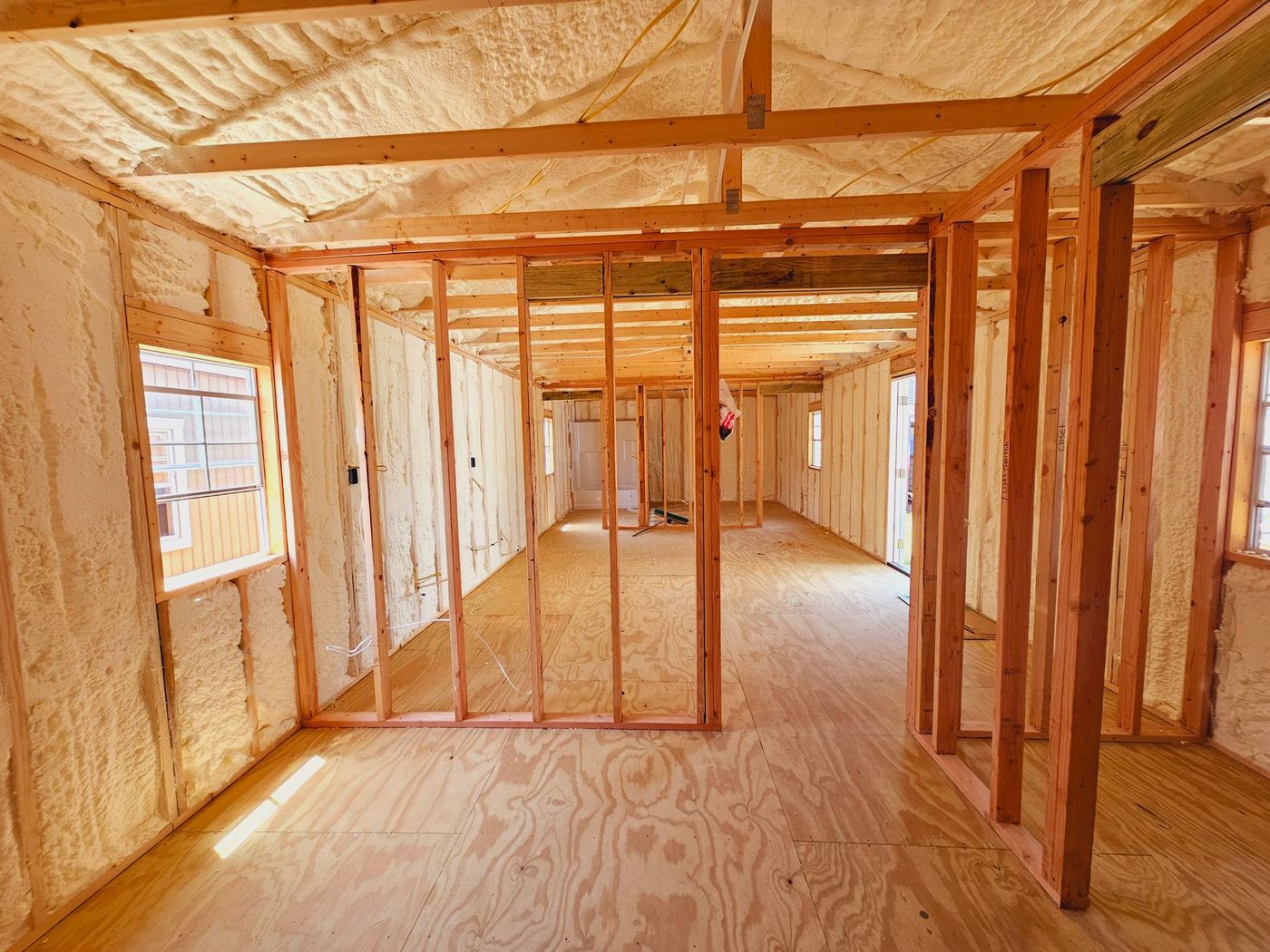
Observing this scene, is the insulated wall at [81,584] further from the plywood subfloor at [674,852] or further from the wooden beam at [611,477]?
the wooden beam at [611,477]

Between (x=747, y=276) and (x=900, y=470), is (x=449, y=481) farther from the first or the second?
(x=900, y=470)

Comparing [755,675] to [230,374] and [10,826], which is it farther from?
[230,374]

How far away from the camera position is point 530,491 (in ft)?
8.00

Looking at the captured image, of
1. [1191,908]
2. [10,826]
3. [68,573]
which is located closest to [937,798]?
[1191,908]

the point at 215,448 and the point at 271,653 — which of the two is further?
the point at 215,448

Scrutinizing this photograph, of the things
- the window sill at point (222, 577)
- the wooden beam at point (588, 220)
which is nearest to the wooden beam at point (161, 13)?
the wooden beam at point (588, 220)

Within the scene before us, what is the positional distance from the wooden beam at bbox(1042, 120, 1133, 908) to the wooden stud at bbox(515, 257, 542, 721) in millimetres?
2063

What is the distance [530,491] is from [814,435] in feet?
23.5

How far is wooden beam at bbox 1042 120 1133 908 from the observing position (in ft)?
4.54

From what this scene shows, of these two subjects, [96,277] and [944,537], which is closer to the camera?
[96,277]

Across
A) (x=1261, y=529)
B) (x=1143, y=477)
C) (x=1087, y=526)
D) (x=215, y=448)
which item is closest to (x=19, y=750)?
(x=215, y=448)

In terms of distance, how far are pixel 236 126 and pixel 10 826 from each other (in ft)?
7.79

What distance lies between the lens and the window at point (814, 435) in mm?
8203

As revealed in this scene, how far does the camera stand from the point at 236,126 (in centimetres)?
167
